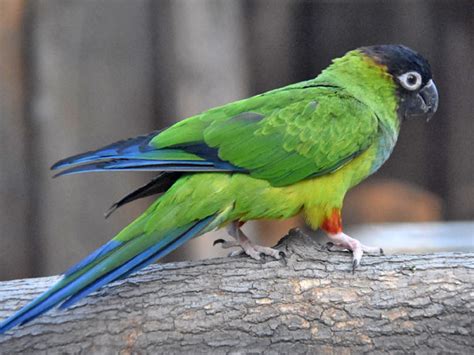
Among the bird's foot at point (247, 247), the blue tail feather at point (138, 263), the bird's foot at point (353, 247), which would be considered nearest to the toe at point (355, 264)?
the bird's foot at point (353, 247)

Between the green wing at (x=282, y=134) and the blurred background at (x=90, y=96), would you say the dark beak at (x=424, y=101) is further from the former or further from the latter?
the blurred background at (x=90, y=96)

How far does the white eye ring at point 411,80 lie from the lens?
4855 mm

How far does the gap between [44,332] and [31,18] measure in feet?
10.7

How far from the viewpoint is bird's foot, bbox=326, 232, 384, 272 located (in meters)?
4.15

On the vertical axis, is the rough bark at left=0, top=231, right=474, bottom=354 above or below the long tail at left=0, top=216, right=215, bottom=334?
below

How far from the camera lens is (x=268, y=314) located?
391 centimetres

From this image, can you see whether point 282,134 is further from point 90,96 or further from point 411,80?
point 90,96

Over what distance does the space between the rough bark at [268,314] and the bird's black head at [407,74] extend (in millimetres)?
1169

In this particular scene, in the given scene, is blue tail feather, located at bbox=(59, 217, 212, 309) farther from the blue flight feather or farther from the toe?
the toe

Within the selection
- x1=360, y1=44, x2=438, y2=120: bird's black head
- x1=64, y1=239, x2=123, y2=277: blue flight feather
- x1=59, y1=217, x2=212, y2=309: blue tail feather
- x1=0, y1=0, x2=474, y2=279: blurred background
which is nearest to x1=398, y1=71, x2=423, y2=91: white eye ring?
x1=360, y1=44, x2=438, y2=120: bird's black head

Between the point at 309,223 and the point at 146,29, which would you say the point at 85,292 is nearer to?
the point at 309,223

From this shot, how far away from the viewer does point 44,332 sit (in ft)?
12.5

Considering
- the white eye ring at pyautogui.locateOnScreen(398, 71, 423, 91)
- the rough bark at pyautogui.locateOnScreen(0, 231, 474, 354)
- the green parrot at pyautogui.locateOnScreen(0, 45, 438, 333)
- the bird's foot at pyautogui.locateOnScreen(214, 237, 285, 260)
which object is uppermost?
the white eye ring at pyautogui.locateOnScreen(398, 71, 423, 91)

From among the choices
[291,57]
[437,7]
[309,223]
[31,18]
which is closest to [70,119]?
[31,18]
